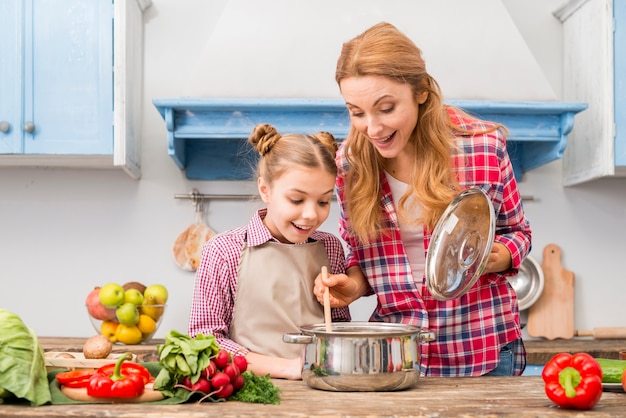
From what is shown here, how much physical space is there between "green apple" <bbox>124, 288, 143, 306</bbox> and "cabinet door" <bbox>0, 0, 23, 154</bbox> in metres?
0.70

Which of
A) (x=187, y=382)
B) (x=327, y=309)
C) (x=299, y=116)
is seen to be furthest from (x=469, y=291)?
(x=299, y=116)

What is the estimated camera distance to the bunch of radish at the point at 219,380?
134 cm

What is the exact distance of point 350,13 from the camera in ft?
10.2

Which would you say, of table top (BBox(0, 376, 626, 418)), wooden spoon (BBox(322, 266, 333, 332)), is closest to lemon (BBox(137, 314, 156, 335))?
wooden spoon (BBox(322, 266, 333, 332))

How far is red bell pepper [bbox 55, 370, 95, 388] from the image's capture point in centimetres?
136

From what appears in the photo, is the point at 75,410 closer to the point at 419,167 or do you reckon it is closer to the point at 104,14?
the point at 419,167

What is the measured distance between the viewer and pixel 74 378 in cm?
140

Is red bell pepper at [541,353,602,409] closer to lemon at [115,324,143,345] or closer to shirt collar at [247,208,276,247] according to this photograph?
shirt collar at [247,208,276,247]

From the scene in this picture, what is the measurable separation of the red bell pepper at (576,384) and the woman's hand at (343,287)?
52 centimetres

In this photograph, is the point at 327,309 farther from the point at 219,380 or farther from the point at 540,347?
the point at 540,347

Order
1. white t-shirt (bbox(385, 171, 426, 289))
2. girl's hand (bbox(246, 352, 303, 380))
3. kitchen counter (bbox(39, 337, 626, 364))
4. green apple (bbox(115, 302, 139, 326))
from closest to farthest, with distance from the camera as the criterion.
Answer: girl's hand (bbox(246, 352, 303, 380)) < white t-shirt (bbox(385, 171, 426, 289)) < kitchen counter (bbox(39, 337, 626, 364)) < green apple (bbox(115, 302, 139, 326))

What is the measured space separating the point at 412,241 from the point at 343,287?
0.22m

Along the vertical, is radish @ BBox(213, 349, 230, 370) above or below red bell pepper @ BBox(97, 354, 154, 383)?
above

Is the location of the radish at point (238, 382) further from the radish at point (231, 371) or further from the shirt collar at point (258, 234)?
the shirt collar at point (258, 234)
